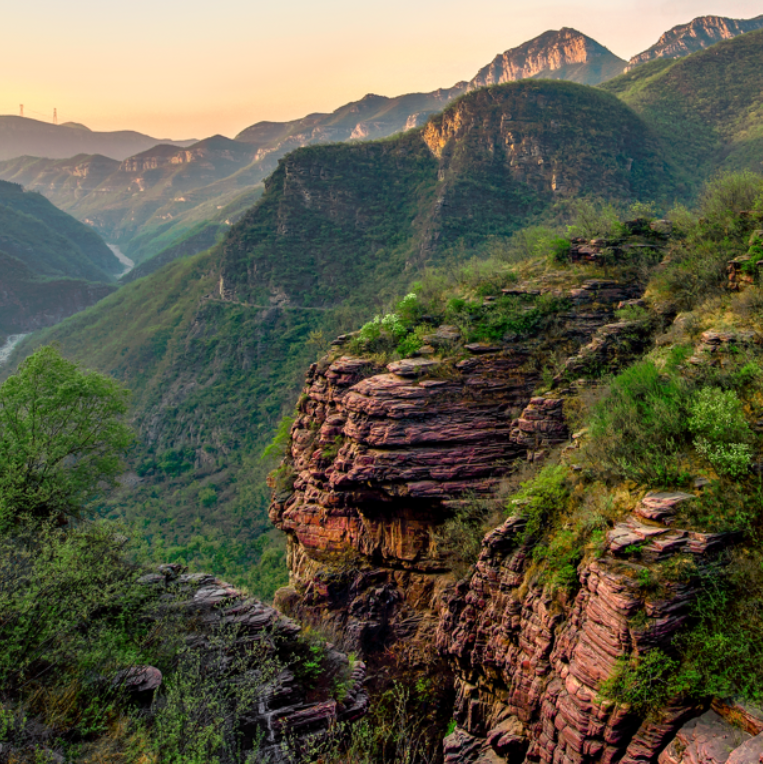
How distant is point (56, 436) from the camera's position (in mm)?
17391

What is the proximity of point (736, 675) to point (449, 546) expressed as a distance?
373 inches

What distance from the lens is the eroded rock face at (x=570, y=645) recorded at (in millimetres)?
9453

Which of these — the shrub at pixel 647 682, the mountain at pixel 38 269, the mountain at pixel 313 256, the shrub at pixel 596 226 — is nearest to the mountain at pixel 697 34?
the mountain at pixel 313 256

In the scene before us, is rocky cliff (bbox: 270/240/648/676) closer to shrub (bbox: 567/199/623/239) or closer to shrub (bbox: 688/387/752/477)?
shrub (bbox: 567/199/623/239)

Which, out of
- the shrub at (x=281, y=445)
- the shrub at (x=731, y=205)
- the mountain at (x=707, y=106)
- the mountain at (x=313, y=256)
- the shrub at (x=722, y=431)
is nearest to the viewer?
the shrub at (x=722, y=431)

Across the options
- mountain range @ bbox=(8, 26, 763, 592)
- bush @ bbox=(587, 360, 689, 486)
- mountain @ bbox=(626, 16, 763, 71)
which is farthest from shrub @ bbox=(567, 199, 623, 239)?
mountain @ bbox=(626, 16, 763, 71)

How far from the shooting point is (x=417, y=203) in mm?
85375

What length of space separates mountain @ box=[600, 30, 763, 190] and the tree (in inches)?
2879

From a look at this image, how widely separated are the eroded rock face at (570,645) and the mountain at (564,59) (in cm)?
17679

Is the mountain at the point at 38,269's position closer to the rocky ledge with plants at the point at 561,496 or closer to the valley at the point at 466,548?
the valley at the point at 466,548

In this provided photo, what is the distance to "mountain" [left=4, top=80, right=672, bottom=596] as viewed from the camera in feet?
211

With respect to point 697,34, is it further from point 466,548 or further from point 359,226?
point 466,548

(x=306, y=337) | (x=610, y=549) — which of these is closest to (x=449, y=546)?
(x=610, y=549)

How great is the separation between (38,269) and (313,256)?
4186 inches
